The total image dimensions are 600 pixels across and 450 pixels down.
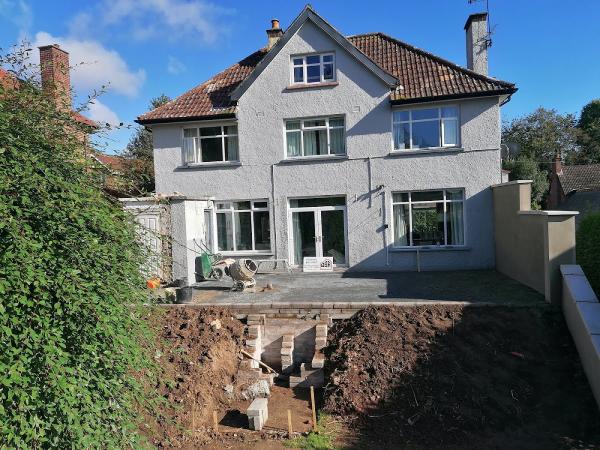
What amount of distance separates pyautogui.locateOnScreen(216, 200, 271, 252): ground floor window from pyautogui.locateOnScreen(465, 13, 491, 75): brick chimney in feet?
29.6

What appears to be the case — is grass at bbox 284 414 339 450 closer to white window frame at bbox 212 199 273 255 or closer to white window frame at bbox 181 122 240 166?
white window frame at bbox 212 199 273 255

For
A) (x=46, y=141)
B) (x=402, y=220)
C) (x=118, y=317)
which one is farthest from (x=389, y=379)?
(x=402, y=220)

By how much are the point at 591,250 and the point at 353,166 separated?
7.66m

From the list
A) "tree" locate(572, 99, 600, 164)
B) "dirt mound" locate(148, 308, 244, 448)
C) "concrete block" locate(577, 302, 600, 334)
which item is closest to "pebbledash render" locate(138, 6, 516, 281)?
"dirt mound" locate(148, 308, 244, 448)

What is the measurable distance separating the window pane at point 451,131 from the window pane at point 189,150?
8836 mm

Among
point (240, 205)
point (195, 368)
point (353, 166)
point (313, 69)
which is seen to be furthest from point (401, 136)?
point (195, 368)

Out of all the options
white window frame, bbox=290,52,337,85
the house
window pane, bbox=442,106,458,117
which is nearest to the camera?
window pane, bbox=442,106,458,117

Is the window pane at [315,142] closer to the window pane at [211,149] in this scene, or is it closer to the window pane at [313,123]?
the window pane at [313,123]

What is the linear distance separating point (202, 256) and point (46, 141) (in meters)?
11.0

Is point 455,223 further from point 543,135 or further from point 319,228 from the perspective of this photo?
point 543,135

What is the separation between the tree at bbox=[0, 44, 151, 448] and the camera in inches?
110

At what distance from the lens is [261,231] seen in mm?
16016

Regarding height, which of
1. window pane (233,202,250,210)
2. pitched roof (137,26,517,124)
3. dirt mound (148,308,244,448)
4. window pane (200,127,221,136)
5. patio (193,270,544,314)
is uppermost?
pitched roof (137,26,517,124)

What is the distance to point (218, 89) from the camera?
1694cm
